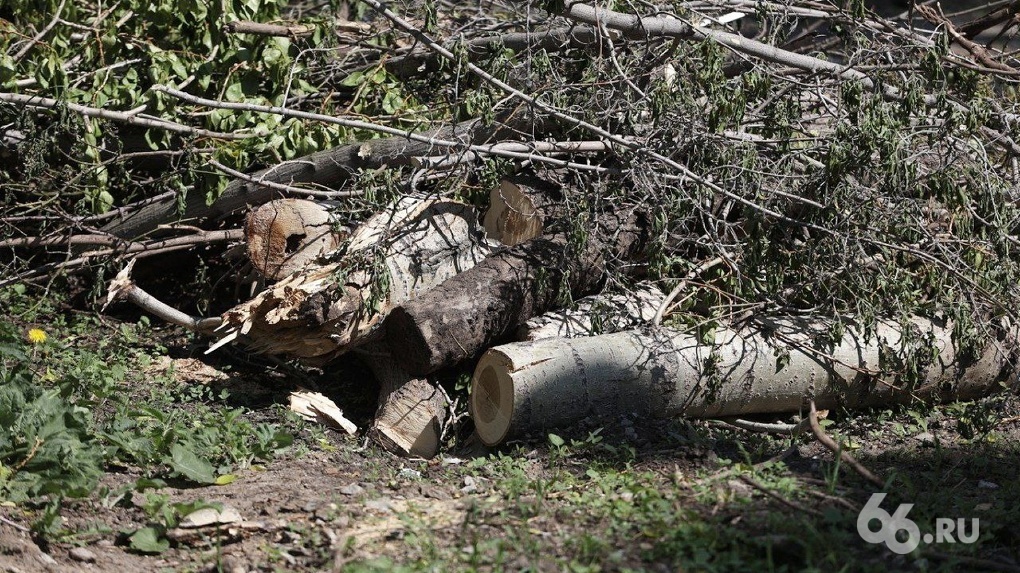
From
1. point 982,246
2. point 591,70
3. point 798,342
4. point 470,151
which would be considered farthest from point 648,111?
point 982,246

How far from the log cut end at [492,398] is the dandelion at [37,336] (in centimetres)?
236

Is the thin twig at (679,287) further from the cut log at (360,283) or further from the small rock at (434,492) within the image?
the small rock at (434,492)

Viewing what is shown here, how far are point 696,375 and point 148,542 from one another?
246 cm

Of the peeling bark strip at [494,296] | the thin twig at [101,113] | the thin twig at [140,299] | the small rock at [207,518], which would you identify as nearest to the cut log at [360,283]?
the peeling bark strip at [494,296]

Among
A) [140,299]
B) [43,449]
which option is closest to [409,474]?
[43,449]

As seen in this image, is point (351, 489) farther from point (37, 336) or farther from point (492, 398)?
point (37, 336)

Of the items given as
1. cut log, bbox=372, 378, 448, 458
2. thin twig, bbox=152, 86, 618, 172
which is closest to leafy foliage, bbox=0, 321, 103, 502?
cut log, bbox=372, 378, 448, 458

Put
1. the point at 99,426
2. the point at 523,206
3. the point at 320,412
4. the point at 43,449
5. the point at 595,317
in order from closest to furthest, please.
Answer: the point at 43,449
the point at 99,426
the point at 595,317
the point at 320,412
the point at 523,206

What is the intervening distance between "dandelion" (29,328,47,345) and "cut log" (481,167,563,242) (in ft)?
7.98

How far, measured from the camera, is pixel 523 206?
4984 millimetres

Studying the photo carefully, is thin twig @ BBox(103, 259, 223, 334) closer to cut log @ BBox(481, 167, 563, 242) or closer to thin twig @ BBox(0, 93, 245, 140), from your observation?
thin twig @ BBox(0, 93, 245, 140)

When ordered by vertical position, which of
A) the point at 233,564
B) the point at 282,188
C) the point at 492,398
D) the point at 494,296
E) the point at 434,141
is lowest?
the point at 233,564

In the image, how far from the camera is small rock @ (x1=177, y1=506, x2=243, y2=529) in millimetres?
3291

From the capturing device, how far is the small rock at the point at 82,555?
3.17 metres
